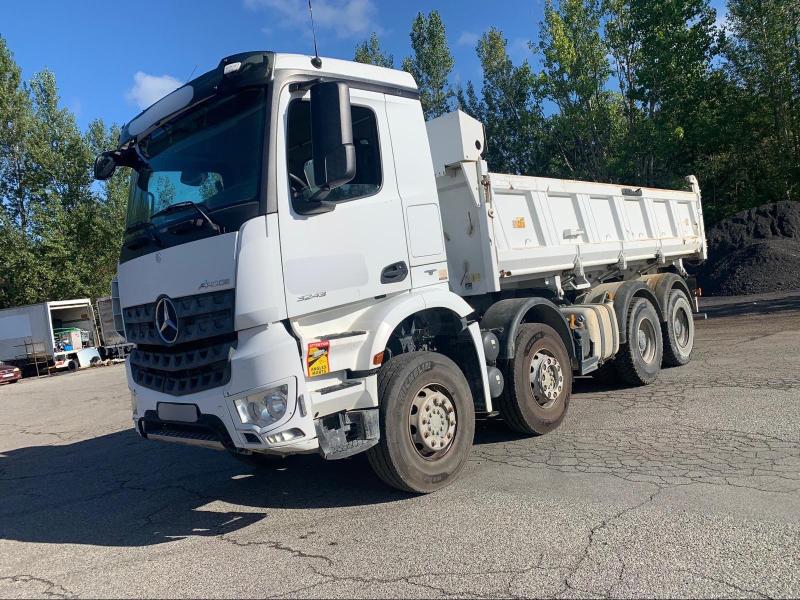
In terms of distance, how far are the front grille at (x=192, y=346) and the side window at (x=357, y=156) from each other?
91 cm

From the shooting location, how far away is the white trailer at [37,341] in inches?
1133

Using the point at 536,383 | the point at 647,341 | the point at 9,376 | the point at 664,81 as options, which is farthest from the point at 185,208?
the point at 664,81

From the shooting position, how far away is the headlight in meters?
3.99

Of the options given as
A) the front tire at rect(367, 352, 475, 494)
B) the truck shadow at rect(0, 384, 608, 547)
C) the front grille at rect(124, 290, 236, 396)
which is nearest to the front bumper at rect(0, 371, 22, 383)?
the truck shadow at rect(0, 384, 608, 547)

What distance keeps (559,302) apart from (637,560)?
4561 mm

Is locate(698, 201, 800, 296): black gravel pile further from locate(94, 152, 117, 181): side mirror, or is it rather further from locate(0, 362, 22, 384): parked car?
locate(0, 362, 22, 384): parked car

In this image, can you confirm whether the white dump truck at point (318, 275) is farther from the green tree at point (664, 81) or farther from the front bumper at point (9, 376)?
the green tree at point (664, 81)

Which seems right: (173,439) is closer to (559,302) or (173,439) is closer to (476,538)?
(476,538)

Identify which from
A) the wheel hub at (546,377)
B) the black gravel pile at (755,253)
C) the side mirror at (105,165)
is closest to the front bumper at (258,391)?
the side mirror at (105,165)

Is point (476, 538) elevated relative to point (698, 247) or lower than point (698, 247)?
lower

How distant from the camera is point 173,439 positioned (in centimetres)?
461

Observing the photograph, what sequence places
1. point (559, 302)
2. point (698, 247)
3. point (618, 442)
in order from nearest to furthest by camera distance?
point (618, 442) < point (559, 302) < point (698, 247)

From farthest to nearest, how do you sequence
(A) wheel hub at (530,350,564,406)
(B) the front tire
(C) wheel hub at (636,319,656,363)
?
(C) wheel hub at (636,319,656,363) < (A) wheel hub at (530,350,564,406) < (B) the front tire

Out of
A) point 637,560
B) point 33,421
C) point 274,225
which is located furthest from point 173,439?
point 33,421
